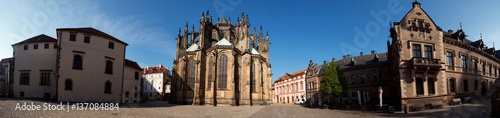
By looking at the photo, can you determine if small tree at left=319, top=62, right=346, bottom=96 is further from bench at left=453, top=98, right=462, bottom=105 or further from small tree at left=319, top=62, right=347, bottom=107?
bench at left=453, top=98, right=462, bottom=105

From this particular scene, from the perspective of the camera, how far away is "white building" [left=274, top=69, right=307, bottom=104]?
6125cm

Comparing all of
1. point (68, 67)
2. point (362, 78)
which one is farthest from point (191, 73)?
point (362, 78)

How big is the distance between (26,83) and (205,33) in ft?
72.6

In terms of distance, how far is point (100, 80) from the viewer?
31.9 m

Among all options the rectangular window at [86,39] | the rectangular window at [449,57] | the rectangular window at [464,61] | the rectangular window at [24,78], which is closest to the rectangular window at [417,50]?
the rectangular window at [449,57]

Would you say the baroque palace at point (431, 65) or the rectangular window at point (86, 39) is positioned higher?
the rectangular window at point (86, 39)

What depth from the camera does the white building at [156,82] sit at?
7281 centimetres

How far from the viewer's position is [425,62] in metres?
25.8

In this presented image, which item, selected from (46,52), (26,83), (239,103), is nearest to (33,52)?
(46,52)

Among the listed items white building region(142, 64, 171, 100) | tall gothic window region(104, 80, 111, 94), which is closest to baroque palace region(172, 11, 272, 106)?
tall gothic window region(104, 80, 111, 94)

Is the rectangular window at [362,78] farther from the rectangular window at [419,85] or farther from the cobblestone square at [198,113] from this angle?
the cobblestone square at [198,113]

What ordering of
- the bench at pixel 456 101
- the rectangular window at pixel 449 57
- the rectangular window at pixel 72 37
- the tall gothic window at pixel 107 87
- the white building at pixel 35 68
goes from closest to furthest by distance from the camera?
the bench at pixel 456 101
the rectangular window at pixel 449 57
the rectangular window at pixel 72 37
the white building at pixel 35 68
the tall gothic window at pixel 107 87

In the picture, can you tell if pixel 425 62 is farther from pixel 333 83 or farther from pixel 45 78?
pixel 45 78

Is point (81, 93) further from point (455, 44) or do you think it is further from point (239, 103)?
point (455, 44)
